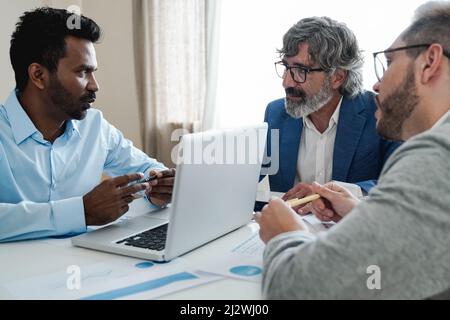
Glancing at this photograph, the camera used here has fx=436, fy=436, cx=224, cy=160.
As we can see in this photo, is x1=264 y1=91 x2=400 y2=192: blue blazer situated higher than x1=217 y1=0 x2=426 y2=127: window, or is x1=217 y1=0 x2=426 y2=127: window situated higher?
x1=217 y1=0 x2=426 y2=127: window

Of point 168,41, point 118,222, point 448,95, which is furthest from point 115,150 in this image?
point 168,41

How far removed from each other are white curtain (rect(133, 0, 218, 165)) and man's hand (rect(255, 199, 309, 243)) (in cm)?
232

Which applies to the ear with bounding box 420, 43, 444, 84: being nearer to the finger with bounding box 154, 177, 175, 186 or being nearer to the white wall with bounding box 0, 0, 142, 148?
the finger with bounding box 154, 177, 175, 186

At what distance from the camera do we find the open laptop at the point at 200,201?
0.91 m

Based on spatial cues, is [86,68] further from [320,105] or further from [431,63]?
[431,63]

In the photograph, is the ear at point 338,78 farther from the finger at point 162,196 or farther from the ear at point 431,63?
the ear at point 431,63

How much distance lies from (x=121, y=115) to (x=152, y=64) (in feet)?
1.64

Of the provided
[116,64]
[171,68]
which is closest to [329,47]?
[171,68]

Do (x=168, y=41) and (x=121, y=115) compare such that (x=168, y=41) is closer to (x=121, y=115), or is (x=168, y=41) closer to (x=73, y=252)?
(x=121, y=115)

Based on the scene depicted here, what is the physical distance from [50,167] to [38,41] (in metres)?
0.44

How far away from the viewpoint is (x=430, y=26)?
34.8 inches

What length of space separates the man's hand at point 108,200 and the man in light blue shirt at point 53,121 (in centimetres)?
2

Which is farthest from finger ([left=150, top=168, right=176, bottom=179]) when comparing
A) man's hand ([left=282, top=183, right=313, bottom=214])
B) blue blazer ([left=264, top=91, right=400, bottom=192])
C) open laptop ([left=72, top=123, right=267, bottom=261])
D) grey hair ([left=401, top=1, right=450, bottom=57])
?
grey hair ([left=401, top=1, right=450, bottom=57])

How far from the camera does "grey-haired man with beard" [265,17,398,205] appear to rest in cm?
187
